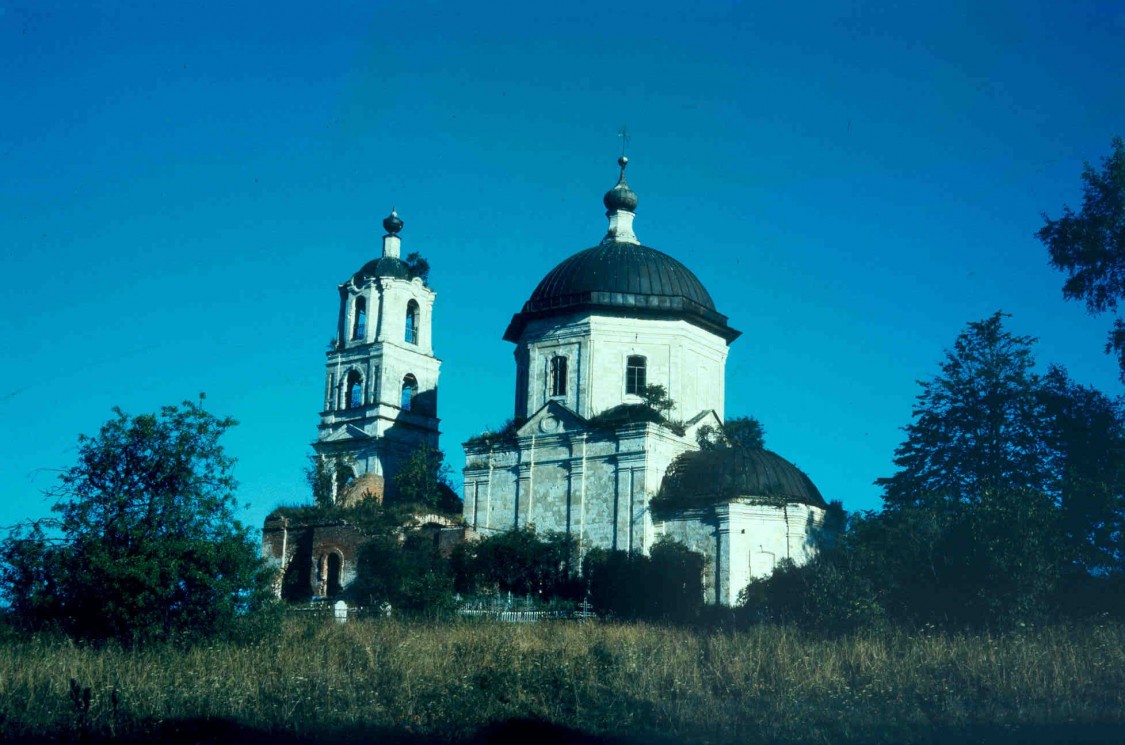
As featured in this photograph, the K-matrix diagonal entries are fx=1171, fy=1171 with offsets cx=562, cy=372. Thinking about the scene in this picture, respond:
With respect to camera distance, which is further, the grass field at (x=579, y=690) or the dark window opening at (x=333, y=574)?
the dark window opening at (x=333, y=574)

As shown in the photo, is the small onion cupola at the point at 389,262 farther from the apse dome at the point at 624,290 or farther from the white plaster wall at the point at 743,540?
the white plaster wall at the point at 743,540

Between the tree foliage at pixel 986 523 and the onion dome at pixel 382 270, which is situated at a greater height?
the onion dome at pixel 382 270

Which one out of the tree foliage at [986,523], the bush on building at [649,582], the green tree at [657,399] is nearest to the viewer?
the tree foliage at [986,523]

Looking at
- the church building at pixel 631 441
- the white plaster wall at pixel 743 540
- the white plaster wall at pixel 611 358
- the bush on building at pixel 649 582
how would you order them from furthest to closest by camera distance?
the white plaster wall at pixel 611 358, the church building at pixel 631 441, the white plaster wall at pixel 743 540, the bush on building at pixel 649 582

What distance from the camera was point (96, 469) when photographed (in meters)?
17.5

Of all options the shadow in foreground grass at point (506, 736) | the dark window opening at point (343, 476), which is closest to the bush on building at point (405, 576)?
the dark window opening at point (343, 476)

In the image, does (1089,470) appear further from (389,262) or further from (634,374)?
(389,262)

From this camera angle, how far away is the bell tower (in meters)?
37.5

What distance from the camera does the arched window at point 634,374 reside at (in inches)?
1270

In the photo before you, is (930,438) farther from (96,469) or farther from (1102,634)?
(96,469)

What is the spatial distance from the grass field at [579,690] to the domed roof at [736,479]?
10741mm

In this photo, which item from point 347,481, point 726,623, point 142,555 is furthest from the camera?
point 347,481

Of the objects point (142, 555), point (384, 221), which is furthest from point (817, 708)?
point (384, 221)

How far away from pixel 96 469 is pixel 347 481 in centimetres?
1954
